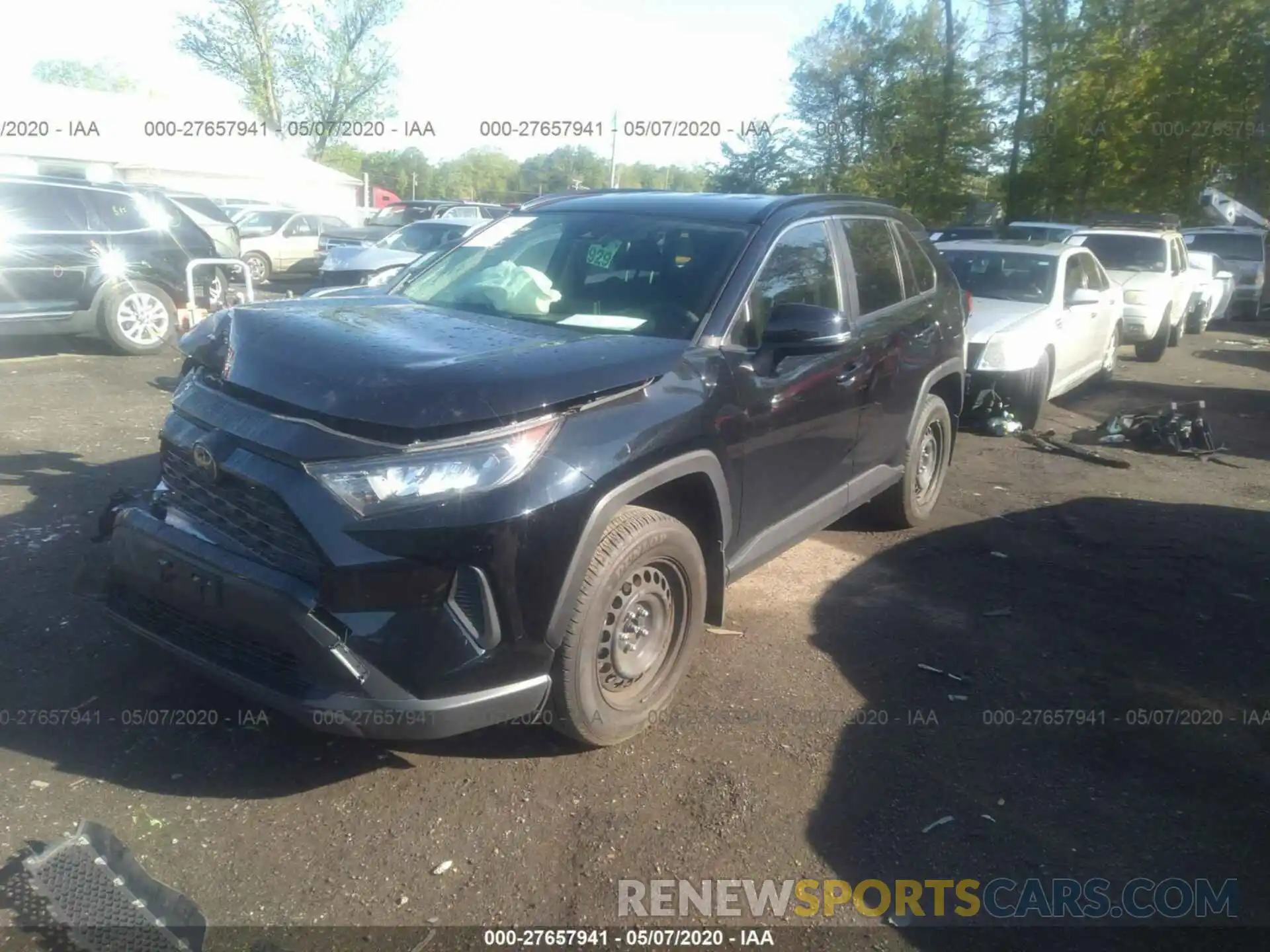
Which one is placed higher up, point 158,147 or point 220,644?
point 158,147

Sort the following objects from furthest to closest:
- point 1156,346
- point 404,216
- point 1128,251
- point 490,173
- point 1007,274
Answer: point 490,173 → point 404,216 → point 1128,251 → point 1156,346 → point 1007,274

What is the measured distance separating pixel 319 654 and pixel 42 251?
341 inches

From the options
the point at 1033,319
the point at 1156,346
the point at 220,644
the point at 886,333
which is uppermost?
the point at 886,333

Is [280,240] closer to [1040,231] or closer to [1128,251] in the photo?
[1040,231]

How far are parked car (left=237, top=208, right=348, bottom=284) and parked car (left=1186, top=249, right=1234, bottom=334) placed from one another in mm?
16897

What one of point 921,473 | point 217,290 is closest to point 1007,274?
point 921,473

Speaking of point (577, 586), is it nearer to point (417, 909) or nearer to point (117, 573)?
point (417, 909)

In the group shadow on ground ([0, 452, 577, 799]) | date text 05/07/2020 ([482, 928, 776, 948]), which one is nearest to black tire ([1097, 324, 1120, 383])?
shadow on ground ([0, 452, 577, 799])

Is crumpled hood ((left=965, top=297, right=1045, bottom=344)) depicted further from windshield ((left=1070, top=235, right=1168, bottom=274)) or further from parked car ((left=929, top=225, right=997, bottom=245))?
parked car ((left=929, top=225, right=997, bottom=245))

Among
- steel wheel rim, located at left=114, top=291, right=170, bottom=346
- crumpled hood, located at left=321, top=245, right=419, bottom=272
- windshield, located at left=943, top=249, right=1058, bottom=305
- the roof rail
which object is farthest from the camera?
the roof rail

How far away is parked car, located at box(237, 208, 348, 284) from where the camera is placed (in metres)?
20.3

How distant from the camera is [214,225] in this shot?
16.0 meters

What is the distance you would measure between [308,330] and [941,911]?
8.62 ft

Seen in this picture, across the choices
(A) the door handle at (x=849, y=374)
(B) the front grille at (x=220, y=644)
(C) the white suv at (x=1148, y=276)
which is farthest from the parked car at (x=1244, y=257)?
(B) the front grille at (x=220, y=644)
